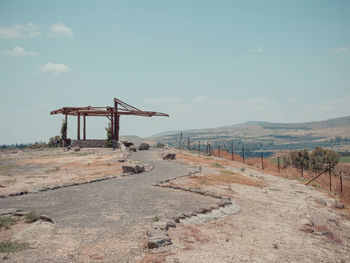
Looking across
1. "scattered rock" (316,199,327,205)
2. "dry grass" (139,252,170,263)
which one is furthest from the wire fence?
"dry grass" (139,252,170,263)

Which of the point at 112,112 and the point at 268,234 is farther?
the point at 112,112

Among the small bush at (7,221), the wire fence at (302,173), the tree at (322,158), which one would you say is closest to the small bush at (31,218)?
the small bush at (7,221)

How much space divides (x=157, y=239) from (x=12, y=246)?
3480 millimetres

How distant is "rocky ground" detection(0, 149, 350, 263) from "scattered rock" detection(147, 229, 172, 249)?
0.02 m

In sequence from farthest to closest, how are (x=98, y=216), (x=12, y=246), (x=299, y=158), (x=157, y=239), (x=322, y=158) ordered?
(x=299, y=158)
(x=322, y=158)
(x=98, y=216)
(x=157, y=239)
(x=12, y=246)

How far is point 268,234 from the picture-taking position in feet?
30.2

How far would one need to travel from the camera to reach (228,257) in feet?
22.7

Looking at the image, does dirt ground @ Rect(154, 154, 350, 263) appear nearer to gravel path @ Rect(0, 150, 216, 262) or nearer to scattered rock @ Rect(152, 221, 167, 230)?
scattered rock @ Rect(152, 221, 167, 230)

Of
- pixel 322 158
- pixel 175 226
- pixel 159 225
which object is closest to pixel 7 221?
pixel 159 225

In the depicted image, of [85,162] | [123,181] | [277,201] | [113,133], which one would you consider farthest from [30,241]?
[113,133]

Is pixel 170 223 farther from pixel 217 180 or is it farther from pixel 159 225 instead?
pixel 217 180

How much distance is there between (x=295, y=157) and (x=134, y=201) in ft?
177

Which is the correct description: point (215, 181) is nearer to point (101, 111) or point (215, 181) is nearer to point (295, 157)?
point (101, 111)

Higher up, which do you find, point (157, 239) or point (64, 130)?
point (64, 130)
